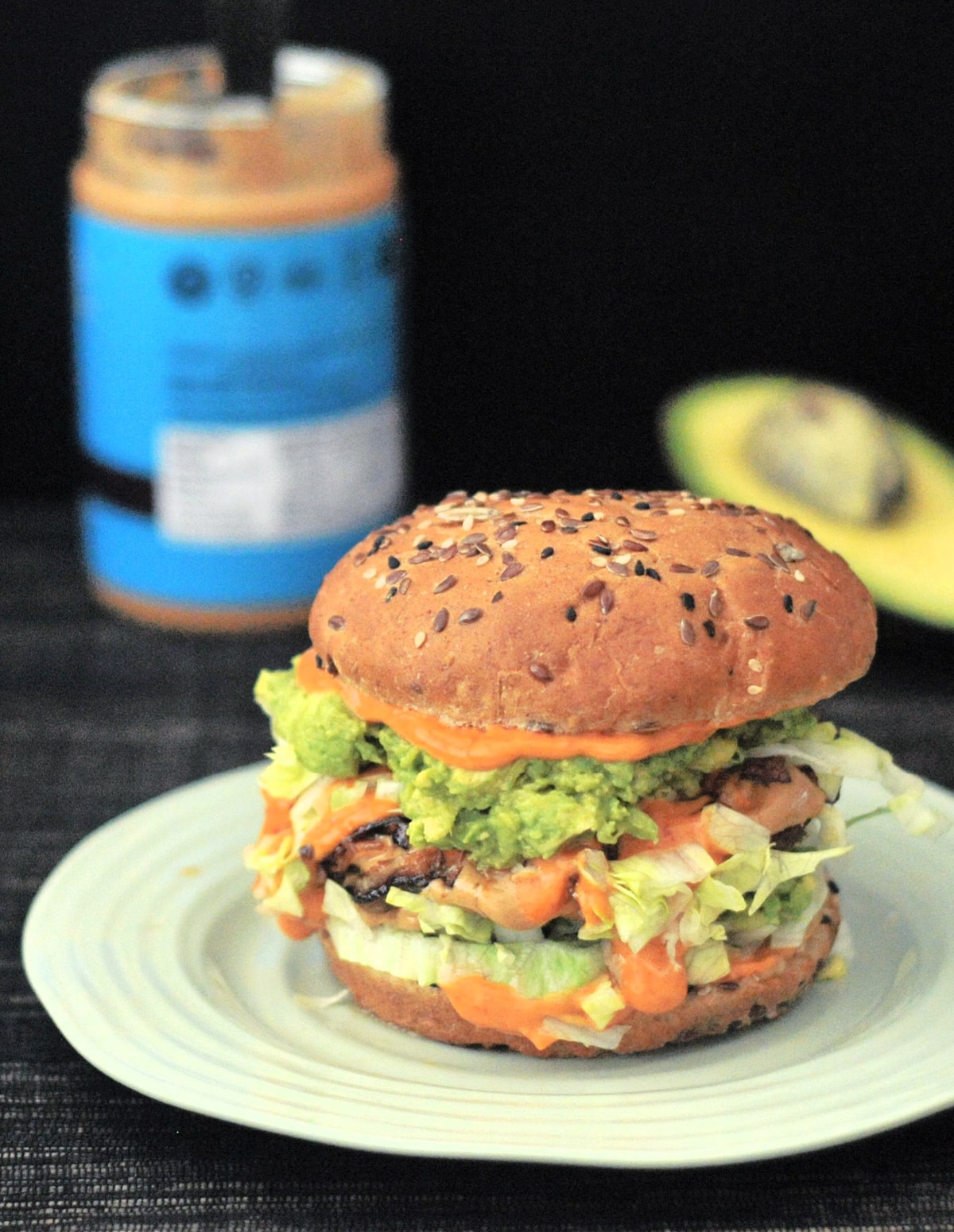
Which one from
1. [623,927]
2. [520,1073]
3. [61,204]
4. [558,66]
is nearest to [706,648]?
[623,927]

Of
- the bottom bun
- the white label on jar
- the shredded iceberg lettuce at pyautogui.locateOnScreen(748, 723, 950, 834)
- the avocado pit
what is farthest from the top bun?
the white label on jar

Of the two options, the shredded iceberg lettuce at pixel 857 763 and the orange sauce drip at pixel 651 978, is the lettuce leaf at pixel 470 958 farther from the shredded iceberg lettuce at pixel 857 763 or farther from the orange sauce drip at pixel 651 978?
the shredded iceberg lettuce at pixel 857 763

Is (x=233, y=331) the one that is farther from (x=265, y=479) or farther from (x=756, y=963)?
(x=756, y=963)

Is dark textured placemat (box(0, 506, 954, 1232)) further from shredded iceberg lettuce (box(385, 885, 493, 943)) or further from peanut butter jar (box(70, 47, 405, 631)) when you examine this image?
peanut butter jar (box(70, 47, 405, 631))

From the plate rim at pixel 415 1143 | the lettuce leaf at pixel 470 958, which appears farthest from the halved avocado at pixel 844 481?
the plate rim at pixel 415 1143

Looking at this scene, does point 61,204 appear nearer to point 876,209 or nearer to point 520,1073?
point 876,209

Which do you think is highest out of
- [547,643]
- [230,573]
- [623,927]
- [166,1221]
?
[547,643]
